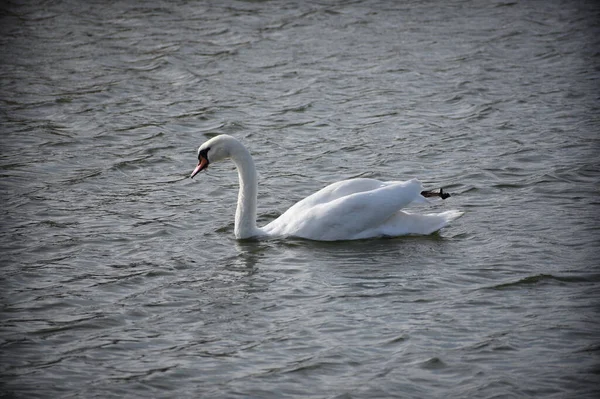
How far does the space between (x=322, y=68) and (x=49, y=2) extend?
7387 mm

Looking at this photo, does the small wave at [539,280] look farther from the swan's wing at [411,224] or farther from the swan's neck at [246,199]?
the swan's neck at [246,199]

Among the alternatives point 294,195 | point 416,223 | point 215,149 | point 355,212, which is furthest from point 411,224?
point 215,149

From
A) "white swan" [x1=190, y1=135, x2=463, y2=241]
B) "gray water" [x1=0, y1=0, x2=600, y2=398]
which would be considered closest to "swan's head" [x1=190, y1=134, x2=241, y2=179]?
"white swan" [x1=190, y1=135, x2=463, y2=241]

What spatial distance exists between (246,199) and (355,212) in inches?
47.8

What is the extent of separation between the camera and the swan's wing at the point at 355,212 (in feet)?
32.5

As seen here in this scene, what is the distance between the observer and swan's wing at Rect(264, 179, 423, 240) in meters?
9.91

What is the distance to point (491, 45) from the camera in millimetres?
16938

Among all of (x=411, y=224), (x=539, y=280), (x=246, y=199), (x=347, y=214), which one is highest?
(x=246, y=199)

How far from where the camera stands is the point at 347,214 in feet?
32.6

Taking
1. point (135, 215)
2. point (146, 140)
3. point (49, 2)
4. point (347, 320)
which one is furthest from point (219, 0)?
point (347, 320)

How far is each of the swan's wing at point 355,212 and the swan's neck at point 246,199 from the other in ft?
1.83

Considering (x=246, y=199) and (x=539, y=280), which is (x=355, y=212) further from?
(x=539, y=280)

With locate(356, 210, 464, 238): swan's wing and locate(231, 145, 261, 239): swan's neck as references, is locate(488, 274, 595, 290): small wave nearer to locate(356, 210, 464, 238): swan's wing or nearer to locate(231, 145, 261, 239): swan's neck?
locate(356, 210, 464, 238): swan's wing

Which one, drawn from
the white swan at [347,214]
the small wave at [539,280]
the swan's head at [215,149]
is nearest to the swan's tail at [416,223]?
the white swan at [347,214]
